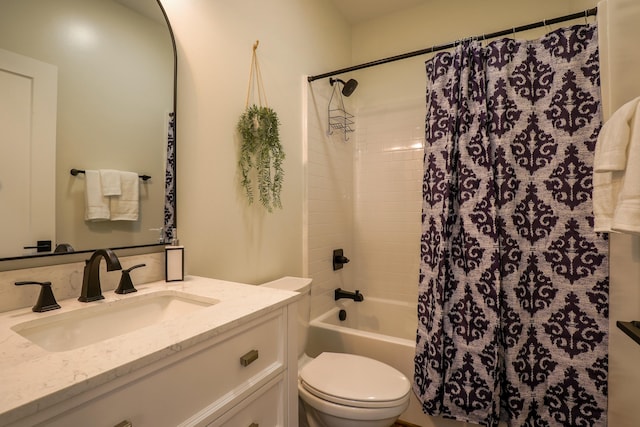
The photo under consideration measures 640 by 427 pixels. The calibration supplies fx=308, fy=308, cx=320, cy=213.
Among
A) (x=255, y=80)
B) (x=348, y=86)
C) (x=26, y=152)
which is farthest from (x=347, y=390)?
(x=348, y=86)

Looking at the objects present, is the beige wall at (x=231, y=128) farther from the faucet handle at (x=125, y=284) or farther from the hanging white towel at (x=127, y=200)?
the faucet handle at (x=125, y=284)

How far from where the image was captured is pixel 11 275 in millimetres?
840

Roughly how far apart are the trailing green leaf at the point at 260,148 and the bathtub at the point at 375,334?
930 millimetres

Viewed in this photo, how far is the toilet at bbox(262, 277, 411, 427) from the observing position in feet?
4.01

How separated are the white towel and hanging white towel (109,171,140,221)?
0.10 ft

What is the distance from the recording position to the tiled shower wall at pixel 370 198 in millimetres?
2250

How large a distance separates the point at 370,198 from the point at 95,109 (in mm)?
2015

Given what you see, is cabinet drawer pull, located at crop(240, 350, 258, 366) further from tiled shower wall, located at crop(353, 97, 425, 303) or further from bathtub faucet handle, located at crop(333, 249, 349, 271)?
tiled shower wall, located at crop(353, 97, 425, 303)

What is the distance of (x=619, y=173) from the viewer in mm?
1063

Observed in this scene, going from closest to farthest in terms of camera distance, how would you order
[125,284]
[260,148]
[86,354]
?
[86,354]
[125,284]
[260,148]

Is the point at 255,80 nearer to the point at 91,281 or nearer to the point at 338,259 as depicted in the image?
the point at 91,281

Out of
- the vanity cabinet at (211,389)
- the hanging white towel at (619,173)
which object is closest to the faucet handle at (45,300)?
the vanity cabinet at (211,389)

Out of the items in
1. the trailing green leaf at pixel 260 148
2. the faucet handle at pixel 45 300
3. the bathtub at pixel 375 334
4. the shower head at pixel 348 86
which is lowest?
the bathtub at pixel 375 334

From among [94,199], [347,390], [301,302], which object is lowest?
[347,390]
